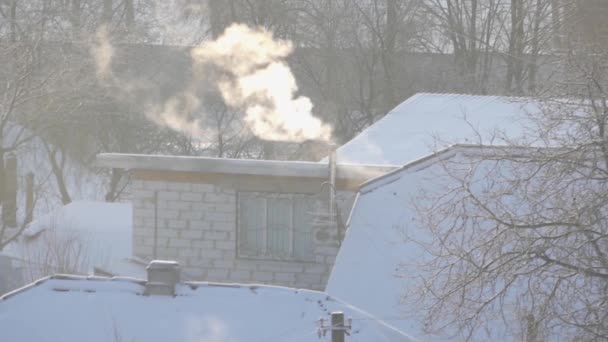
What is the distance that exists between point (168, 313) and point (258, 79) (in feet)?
60.5

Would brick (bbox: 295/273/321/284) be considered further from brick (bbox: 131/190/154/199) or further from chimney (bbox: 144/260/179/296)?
chimney (bbox: 144/260/179/296)

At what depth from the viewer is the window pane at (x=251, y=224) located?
13312 mm

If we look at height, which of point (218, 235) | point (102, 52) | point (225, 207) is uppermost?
point (102, 52)

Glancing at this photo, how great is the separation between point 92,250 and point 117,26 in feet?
39.4

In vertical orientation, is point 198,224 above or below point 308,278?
above

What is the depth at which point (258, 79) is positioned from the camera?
1029 inches

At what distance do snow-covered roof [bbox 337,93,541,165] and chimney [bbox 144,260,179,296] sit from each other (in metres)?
5.49

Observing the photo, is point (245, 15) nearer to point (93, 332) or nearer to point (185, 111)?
point (185, 111)

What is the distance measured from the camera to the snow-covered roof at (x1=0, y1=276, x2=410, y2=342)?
788 centimetres

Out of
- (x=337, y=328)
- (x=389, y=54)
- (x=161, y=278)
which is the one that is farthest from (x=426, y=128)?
(x=389, y=54)

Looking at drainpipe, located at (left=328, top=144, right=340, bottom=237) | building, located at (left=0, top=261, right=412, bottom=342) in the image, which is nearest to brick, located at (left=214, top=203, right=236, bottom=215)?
drainpipe, located at (left=328, top=144, right=340, bottom=237)

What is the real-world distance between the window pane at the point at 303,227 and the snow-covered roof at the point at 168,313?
15.5 ft

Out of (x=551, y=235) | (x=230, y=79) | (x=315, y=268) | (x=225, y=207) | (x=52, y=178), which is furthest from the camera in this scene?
(x=52, y=178)

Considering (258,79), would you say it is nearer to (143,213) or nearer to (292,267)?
(143,213)
